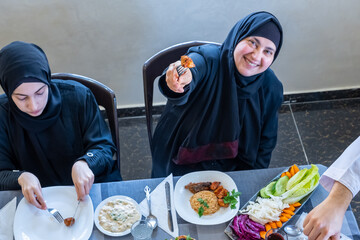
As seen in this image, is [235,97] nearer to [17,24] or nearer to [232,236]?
[232,236]

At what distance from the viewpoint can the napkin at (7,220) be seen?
1.65 meters

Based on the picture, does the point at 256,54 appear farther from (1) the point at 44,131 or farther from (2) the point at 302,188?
(1) the point at 44,131

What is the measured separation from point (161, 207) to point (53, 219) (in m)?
0.45

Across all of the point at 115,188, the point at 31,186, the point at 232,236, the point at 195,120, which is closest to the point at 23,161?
the point at 31,186

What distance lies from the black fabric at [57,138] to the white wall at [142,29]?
2.84 feet

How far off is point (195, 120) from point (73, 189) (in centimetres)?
66

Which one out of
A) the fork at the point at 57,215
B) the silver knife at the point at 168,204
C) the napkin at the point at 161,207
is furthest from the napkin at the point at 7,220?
the silver knife at the point at 168,204

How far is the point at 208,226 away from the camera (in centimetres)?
169

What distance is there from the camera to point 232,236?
1.64 metres

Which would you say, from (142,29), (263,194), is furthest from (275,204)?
(142,29)

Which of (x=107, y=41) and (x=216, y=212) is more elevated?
(x=107, y=41)

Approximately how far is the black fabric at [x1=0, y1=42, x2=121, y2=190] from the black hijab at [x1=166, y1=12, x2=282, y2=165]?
0.37m

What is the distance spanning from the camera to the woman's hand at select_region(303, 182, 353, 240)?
4.68 ft

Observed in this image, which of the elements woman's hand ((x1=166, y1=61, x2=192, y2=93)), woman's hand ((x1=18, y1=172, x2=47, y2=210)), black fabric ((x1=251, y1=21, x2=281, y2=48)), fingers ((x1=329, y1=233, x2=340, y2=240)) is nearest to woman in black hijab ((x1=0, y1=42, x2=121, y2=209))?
woman's hand ((x1=18, y1=172, x2=47, y2=210))
